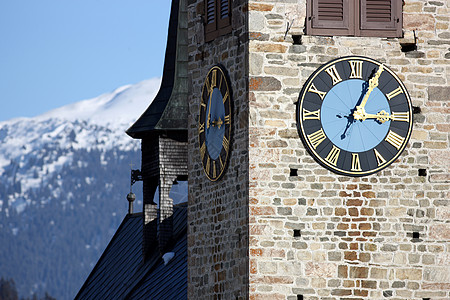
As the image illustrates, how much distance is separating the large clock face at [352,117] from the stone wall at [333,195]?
0.56 feet

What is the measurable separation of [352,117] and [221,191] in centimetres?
283

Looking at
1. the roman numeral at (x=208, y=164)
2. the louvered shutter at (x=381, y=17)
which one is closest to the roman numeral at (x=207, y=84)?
the roman numeral at (x=208, y=164)

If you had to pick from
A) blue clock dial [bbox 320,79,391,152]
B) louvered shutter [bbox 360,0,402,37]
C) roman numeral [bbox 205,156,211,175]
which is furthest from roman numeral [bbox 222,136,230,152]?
louvered shutter [bbox 360,0,402,37]

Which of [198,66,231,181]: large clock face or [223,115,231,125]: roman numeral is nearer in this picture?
[223,115,231,125]: roman numeral

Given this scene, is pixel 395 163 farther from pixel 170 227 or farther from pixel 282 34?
pixel 170 227

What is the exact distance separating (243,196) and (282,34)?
9.45 feet

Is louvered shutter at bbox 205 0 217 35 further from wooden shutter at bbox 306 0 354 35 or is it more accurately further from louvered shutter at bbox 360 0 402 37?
louvered shutter at bbox 360 0 402 37

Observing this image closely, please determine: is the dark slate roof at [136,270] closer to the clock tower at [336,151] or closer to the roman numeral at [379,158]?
the clock tower at [336,151]

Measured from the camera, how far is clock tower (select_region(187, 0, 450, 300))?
975 inches

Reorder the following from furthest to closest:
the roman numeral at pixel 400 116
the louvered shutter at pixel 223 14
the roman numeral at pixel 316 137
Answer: the louvered shutter at pixel 223 14, the roman numeral at pixel 400 116, the roman numeral at pixel 316 137

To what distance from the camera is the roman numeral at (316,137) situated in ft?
81.8

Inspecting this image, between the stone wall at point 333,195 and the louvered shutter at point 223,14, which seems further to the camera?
the louvered shutter at point 223,14

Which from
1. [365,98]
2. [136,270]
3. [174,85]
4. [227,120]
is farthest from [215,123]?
[136,270]

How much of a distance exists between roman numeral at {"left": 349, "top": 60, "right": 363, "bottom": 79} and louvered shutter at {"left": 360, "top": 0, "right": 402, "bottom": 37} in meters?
0.57
